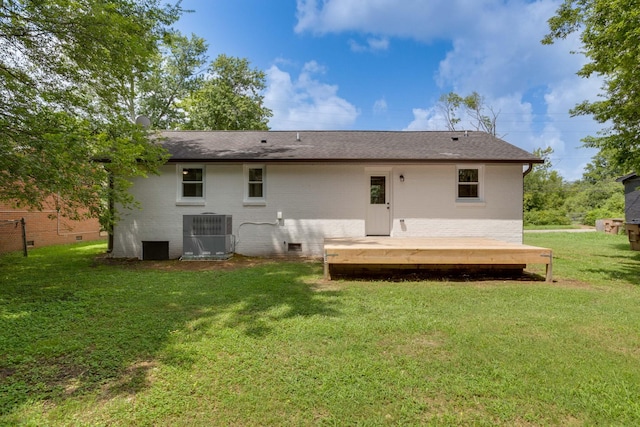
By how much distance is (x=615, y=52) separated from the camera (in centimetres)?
609

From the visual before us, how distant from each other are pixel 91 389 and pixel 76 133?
19.2 ft

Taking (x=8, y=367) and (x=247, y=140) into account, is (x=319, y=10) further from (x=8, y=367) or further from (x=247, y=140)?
(x=8, y=367)

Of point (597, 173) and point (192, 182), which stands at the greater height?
point (597, 173)

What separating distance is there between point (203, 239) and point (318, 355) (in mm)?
6499

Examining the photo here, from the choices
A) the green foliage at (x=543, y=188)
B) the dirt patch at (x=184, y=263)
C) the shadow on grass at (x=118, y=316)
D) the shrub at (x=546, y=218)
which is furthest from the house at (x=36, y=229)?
the shrub at (x=546, y=218)

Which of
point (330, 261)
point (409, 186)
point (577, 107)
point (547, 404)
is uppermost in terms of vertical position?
point (577, 107)

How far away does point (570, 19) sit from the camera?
7875 millimetres

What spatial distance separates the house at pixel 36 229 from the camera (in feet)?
34.2

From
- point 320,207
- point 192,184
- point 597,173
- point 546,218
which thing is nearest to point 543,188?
point 546,218

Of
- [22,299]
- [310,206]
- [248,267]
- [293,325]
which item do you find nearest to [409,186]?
[310,206]

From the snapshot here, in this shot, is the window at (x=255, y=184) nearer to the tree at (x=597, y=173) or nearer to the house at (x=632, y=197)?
the house at (x=632, y=197)

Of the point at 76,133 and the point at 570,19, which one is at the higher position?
the point at 570,19

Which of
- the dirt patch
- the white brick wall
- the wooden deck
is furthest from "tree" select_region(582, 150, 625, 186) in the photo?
the dirt patch

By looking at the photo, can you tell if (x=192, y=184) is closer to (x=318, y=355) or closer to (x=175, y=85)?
(x=318, y=355)
